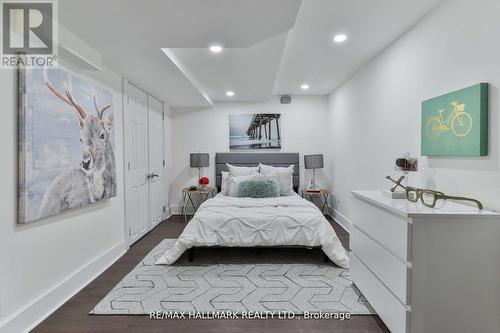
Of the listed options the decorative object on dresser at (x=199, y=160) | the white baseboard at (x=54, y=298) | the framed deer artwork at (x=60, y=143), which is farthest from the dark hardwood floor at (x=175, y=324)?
the decorative object on dresser at (x=199, y=160)

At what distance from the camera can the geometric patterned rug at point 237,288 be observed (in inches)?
87.9

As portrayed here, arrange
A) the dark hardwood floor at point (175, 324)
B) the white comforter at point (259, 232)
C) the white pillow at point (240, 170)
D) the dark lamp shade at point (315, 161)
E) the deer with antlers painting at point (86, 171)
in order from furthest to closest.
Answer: the dark lamp shade at point (315, 161)
the white pillow at point (240, 170)
the white comforter at point (259, 232)
the deer with antlers painting at point (86, 171)
the dark hardwood floor at point (175, 324)

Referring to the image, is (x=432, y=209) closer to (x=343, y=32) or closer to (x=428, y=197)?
(x=428, y=197)

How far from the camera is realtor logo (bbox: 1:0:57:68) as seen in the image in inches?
70.6

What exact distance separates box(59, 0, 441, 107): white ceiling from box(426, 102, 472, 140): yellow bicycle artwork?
3.12ft

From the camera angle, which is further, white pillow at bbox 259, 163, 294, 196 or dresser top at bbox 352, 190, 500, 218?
white pillow at bbox 259, 163, 294, 196

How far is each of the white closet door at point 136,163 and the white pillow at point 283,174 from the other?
2.06m

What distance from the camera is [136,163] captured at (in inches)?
152

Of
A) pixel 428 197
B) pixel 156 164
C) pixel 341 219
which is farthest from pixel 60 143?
pixel 341 219

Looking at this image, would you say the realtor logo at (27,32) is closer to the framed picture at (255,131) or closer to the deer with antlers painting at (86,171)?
the deer with antlers painting at (86,171)

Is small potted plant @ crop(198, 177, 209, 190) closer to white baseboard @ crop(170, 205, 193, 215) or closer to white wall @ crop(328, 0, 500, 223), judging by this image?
white baseboard @ crop(170, 205, 193, 215)

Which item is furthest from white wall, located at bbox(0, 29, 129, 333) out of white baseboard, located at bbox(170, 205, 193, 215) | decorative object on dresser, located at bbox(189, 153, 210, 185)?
white baseboard, located at bbox(170, 205, 193, 215)

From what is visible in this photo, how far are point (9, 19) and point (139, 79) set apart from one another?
66.7 inches

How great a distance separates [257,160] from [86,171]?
327cm
